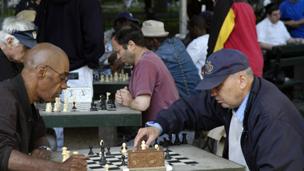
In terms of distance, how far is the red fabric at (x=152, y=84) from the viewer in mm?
5191

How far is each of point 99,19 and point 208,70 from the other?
2620 millimetres

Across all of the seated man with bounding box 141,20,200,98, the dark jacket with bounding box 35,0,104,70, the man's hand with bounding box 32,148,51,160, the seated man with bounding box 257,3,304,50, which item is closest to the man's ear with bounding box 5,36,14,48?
the dark jacket with bounding box 35,0,104,70

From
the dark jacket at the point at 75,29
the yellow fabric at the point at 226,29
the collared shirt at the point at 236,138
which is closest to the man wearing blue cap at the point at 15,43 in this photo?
the dark jacket at the point at 75,29

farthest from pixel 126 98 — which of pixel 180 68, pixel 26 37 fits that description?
pixel 180 68

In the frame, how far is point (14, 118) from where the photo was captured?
3.32m

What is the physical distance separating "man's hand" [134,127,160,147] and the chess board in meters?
0.13

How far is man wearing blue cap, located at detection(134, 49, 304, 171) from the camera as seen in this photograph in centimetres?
342

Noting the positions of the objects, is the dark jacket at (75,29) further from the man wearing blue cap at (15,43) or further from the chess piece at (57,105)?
the man wearing blue cap at (15,43)

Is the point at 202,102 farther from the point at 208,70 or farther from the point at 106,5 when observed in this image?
the point at 106,5

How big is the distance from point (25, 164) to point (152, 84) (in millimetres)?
2129

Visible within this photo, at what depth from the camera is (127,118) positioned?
5098 mm

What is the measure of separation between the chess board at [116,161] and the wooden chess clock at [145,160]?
109mm

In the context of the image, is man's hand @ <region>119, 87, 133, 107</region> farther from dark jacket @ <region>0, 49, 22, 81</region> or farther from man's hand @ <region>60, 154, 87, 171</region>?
man's hand @ <region>60, 154, 87, 171</region>

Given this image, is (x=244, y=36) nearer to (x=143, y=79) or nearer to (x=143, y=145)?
(x=143, y=79)
